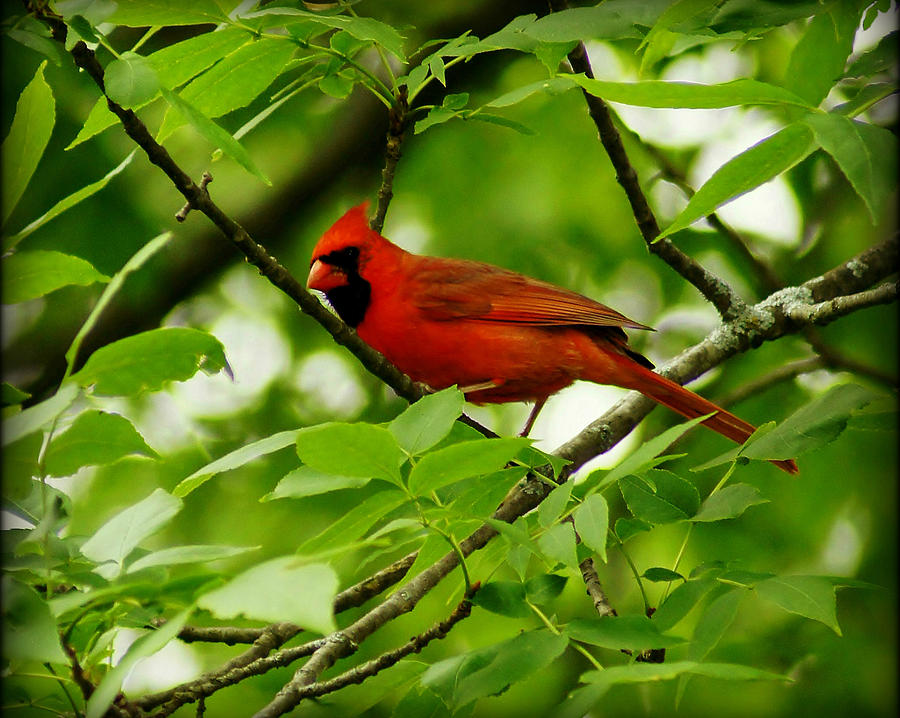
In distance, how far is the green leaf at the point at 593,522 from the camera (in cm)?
139

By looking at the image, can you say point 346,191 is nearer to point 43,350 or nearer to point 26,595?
point 43,350

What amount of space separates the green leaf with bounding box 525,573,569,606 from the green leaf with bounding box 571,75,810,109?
711 mm

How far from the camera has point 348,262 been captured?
3609 millimetres

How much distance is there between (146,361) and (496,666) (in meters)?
0.64

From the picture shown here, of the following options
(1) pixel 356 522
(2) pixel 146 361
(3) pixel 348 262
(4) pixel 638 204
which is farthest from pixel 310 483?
(3) pixel 348 262

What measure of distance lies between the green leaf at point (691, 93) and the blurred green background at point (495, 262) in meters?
2.40

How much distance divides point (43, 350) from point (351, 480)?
300 centimetres

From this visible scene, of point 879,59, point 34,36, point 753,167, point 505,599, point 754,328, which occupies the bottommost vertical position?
point 754,328

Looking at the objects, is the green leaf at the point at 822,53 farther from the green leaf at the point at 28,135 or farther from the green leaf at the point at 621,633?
the green leaf at the point at 28,135

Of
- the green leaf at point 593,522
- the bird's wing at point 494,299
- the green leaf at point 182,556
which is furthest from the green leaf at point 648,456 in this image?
the bird's wing at point 494,299

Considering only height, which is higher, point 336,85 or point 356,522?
point 336,85

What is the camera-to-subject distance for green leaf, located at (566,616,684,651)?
4.71ft

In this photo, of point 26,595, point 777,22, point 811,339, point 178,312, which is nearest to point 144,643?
point 26,595

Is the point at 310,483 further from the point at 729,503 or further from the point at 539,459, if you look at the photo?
the point at 729,503
